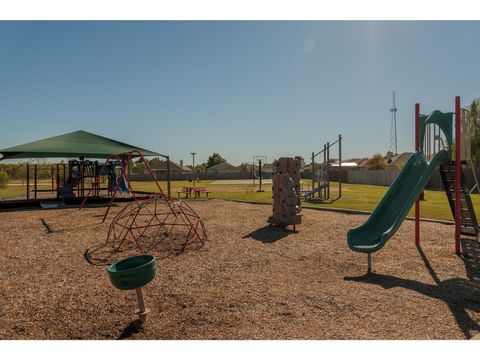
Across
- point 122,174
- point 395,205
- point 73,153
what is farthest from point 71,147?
point 395,205

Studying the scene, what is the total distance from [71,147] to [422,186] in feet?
49.5

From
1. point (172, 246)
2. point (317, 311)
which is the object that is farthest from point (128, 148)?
point (317, 311)

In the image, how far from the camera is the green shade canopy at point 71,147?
1510 cm

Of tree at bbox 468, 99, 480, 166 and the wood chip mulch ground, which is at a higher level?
tree at bbox 468, 99, 480, 166

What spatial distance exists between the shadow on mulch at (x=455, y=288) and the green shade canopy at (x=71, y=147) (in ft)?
44.8

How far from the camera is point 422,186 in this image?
610cm

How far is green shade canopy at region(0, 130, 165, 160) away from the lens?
15102 mm

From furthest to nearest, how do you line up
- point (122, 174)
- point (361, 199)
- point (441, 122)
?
1. point (361, 199)
2. point (122, 174)
3. point (441, 122)

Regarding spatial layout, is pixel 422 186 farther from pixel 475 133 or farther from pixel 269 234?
pixel 475 133

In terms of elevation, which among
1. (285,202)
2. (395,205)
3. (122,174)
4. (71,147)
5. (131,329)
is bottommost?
(131,329)

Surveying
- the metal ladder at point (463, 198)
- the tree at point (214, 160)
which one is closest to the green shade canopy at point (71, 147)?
the metal ladder at point (463, 198)

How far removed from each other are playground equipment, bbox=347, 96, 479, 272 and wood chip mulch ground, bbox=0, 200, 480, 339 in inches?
16.7

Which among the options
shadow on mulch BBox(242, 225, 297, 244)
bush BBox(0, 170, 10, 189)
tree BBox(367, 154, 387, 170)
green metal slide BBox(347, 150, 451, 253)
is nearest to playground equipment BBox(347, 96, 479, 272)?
green metal slide BBox(347, 150, 451, 253)

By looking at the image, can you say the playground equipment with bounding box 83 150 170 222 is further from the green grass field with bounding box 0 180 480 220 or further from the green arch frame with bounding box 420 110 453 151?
the green arch frame with bounding box 420 110 453 151
